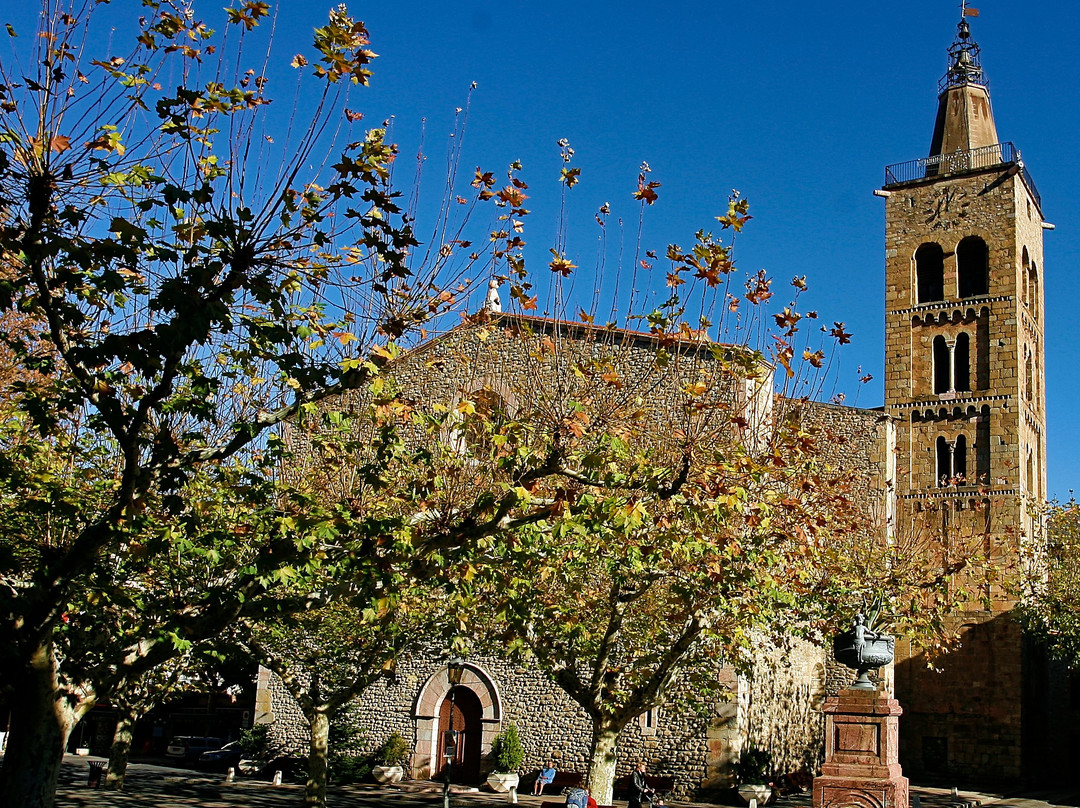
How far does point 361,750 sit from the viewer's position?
26500 millimetres

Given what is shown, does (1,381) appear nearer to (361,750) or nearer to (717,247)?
(717,247)

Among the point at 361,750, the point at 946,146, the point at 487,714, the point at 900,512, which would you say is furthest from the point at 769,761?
the point at 946,146

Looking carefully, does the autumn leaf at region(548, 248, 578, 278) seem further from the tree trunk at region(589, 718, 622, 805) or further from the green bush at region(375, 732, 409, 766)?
the green bush at region(375, 732, 409, 766)

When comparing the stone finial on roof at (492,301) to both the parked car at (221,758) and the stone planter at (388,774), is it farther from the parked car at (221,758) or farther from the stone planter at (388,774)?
the parked car at (221,758)

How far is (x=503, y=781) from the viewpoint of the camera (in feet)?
78.9

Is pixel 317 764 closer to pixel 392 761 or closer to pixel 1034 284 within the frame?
pixel 392 761

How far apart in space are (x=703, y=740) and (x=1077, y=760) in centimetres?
1854

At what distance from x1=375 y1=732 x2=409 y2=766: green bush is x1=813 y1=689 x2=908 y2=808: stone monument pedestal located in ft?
45.9

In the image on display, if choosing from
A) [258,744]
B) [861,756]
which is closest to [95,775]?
[258,744]

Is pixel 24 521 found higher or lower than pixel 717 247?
lower

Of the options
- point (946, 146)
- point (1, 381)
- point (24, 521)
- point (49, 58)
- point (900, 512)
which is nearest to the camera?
point (49, 58)

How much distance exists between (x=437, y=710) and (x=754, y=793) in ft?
27.3

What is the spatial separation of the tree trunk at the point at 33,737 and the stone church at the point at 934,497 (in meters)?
15.4

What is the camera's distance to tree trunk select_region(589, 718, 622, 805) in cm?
1537
